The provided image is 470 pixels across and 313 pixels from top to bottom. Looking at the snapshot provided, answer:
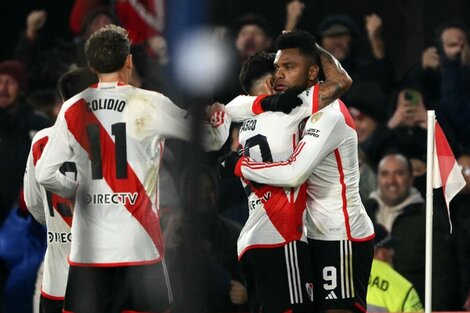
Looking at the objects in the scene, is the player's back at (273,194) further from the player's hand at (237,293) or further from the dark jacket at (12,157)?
the dark jacket at (12,157)

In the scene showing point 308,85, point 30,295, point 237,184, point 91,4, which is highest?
point 91,4

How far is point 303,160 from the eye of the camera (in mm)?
4559

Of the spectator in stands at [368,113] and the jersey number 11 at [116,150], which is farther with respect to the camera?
the spectator in stands at [368,113]

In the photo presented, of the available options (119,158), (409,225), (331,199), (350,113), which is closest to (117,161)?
(119,158)

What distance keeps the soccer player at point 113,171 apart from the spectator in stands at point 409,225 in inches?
91.4

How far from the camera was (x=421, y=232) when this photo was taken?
263 inches

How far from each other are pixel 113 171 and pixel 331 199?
2.81ft

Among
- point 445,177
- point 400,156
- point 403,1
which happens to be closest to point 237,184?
point 400,156

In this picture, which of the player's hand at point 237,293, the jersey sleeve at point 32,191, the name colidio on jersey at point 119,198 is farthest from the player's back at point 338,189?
the player's hand at point 237,293

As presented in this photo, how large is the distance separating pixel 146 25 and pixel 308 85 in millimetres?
1532

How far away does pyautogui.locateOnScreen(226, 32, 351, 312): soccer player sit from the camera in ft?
15.4

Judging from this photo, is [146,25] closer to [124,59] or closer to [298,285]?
[124,59]

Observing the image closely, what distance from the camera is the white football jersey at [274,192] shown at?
4719 mm

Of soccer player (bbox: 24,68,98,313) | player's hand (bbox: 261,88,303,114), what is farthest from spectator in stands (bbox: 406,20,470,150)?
soccer player (bbox: 24,68,98,313)
